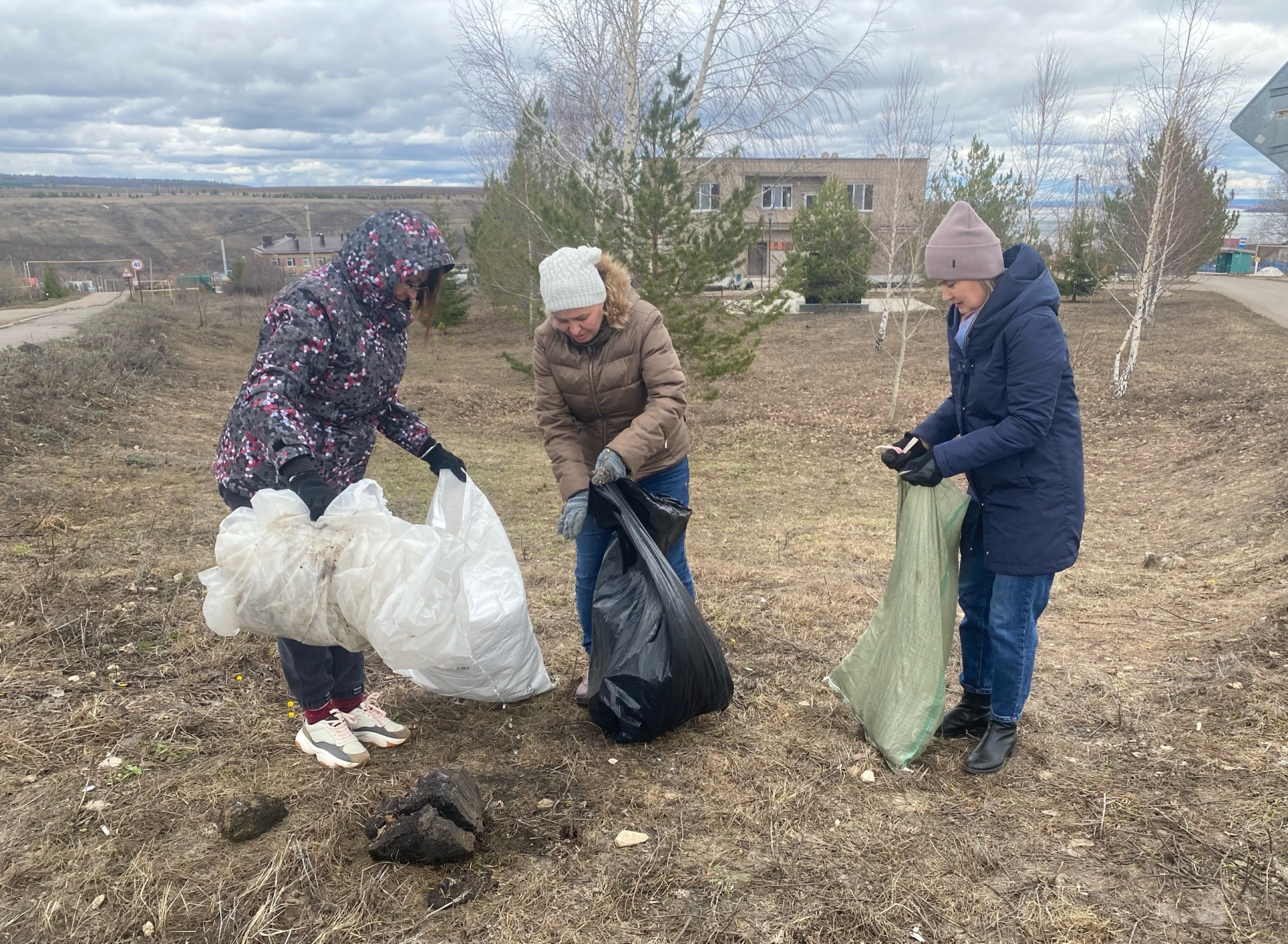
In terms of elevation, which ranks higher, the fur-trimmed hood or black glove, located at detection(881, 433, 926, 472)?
the fur-trimmed hood

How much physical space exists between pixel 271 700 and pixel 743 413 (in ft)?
32.2

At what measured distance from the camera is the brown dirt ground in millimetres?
1805

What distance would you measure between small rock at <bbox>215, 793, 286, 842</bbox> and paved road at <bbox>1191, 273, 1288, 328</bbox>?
780 inches

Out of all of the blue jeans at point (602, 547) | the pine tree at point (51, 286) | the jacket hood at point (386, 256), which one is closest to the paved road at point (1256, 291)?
the blue jeans at point (602, 547)

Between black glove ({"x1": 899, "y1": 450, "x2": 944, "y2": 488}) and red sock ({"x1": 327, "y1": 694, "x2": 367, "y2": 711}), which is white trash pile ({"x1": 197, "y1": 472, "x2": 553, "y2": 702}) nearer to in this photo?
red sock ({"x1": 327, "y1": 694, "x2": 367, "y2": 711})

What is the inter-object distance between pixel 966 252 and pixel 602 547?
143 centimetres

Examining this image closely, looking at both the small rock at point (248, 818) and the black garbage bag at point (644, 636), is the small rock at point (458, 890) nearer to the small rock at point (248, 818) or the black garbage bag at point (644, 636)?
the small rock at point (248, 818)

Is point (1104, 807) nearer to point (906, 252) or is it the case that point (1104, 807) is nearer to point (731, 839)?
point (731, 839)

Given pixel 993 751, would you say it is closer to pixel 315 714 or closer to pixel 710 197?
pixel 315 714

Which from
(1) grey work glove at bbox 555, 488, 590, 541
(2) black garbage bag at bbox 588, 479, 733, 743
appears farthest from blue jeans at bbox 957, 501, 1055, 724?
(1) grey work glove at bbox 555, 488, 590, 541

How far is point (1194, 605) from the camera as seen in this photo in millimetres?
3951

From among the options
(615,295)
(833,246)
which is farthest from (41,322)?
(833,246)

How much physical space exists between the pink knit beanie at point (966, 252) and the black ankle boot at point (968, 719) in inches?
51.8

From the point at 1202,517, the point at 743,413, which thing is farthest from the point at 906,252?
the point at 1202,517
